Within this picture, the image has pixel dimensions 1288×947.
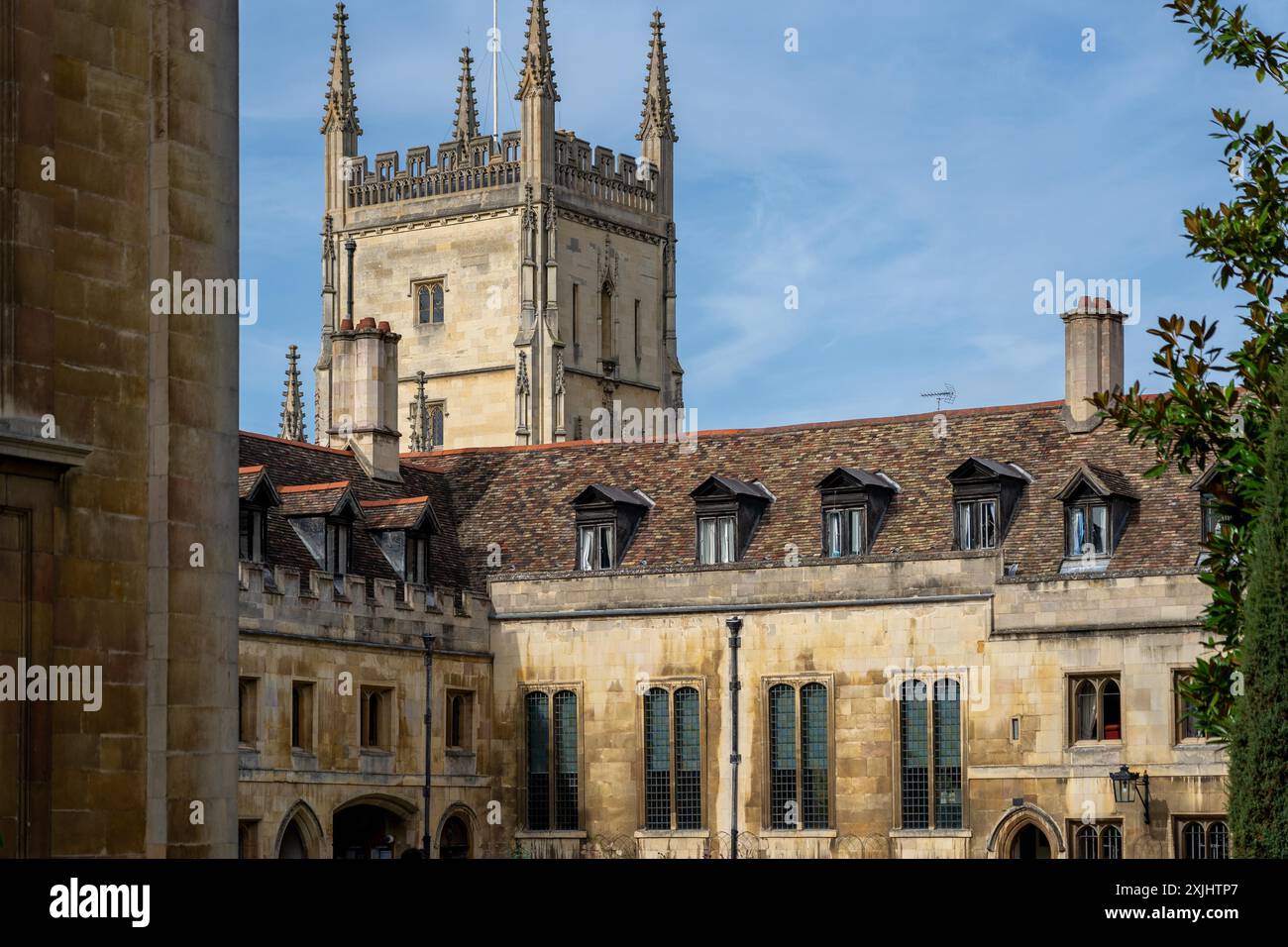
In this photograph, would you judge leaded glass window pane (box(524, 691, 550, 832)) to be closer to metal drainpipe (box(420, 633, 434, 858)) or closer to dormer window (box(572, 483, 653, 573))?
metal drainpipe (box(420, 633, 434, 858))

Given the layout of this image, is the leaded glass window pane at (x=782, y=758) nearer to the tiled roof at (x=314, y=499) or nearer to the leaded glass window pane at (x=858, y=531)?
the leaded glass window pane at (x=858, y=531)

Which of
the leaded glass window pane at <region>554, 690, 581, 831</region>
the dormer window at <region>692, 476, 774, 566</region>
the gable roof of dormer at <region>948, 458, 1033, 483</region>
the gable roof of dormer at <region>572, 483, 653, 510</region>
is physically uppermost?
the gable roof of dormer at <region>948, 458, 1033, 483</region>

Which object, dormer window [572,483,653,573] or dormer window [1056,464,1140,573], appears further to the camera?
dormer window [572,483,653,573]

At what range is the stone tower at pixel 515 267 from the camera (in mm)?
86125

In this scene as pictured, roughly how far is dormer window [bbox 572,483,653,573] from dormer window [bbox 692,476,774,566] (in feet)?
5.65

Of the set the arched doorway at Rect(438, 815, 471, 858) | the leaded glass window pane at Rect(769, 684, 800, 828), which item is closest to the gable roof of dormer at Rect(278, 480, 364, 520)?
the arched doorway at Rect(438, 815, 471, 858)

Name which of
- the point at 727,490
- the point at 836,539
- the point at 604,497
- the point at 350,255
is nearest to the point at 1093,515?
the point at 836,539

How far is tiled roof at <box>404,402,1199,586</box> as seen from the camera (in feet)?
149

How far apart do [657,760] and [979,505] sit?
26.2 feet

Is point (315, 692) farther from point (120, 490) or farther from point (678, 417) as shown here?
point (678, 417)

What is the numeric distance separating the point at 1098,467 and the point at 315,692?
1476 centimetres

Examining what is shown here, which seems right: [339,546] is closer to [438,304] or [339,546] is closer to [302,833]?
[302,833]
